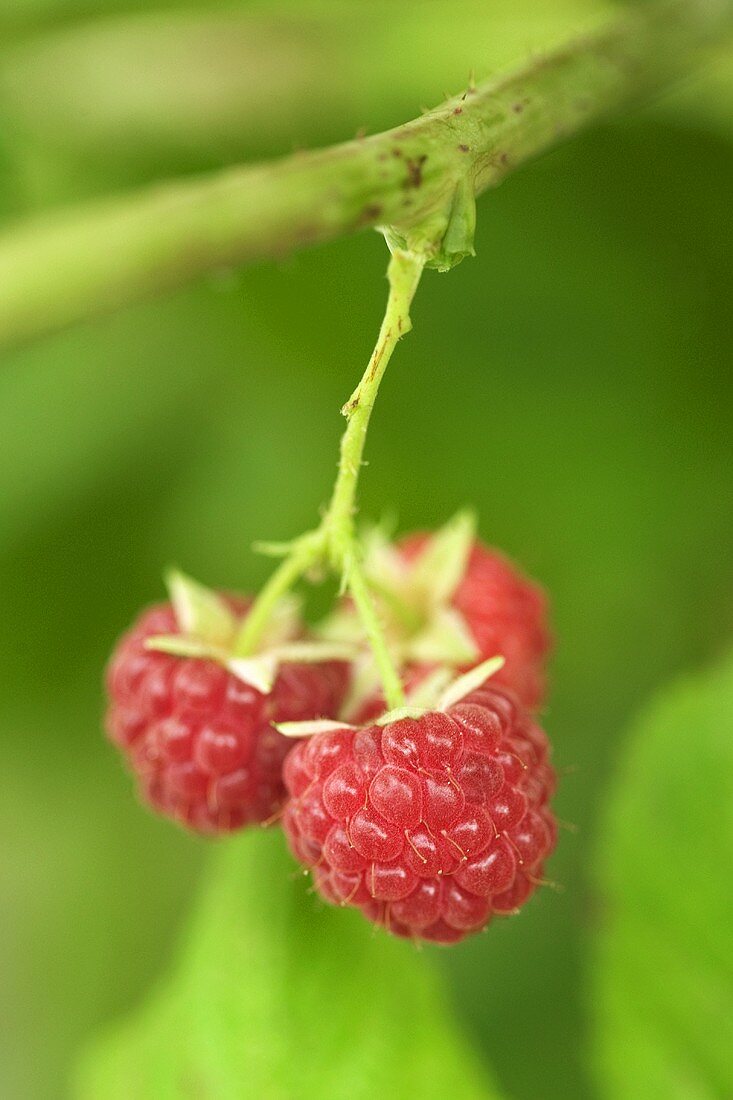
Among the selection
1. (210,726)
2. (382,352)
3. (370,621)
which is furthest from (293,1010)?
(382,352)

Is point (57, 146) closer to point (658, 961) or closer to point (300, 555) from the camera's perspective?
point (300, 555)

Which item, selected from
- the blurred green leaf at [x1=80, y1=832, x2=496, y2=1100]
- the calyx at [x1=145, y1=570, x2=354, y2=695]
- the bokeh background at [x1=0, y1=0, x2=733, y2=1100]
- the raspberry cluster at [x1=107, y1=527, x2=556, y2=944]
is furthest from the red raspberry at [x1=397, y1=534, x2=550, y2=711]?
the bokeh background at [x1=0, y1=0, x2=733, y2=1100]

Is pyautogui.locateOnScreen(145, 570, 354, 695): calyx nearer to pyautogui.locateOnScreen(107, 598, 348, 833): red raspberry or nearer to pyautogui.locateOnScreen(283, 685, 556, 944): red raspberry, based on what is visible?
pyautogui.locateOnScreen(107, 598, 348, 833): red raspberry

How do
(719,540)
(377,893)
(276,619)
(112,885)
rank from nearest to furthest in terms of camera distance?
(377,893) < (276,619) < (719,540) < (112,885)

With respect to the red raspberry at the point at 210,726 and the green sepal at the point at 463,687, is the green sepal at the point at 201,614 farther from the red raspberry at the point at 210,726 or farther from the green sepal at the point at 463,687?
the green sepal at the point at 463,687

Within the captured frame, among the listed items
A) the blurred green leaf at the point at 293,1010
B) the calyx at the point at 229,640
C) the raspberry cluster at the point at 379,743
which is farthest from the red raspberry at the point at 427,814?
the blurred green leaf at the point at 293,1010

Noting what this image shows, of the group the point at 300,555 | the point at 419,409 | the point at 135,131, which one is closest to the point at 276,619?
the point at 300,555

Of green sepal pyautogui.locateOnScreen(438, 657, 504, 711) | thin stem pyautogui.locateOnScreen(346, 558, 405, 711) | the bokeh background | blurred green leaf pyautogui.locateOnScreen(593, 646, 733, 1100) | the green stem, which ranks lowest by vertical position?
blurred green leaf pyautogui.locateOnScreen(593, 646, 733, 1100)
